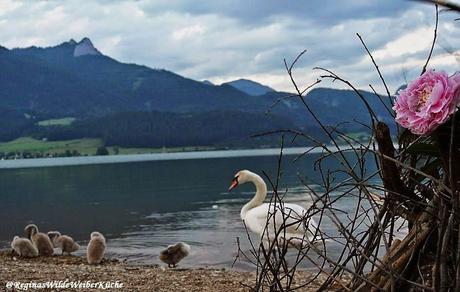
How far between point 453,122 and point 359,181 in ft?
1.32

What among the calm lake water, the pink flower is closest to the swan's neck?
the calm lake water

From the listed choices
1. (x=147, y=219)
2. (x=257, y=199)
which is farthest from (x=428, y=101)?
(x=147, y=219)

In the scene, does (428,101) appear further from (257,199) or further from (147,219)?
(147,219)

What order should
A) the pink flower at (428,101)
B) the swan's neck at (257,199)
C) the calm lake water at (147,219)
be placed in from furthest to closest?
the calm lake water at (147,219), the swan's neck at (257,199), the pink flower at (428,101)

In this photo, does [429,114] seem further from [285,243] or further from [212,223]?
[212,223]

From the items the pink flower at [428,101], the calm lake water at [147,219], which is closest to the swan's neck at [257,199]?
the calm lake water at [147,219]

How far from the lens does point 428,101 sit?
6.16 feet

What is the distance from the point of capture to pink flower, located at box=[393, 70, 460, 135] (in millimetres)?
1835

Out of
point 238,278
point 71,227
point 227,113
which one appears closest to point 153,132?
point 227,113

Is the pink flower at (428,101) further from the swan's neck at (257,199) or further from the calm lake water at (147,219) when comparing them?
the swan's neck at (257,199)

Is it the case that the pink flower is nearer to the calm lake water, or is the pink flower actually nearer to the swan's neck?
the calm lake water

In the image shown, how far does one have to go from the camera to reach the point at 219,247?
15.9 m

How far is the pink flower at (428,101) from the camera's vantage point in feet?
6.02

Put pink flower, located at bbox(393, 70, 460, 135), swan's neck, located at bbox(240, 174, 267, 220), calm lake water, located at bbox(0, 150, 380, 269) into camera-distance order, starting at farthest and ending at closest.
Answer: calm lake water, located at bbox(0, 150, 380, 269) → swan's neck, located at bbox(240, 174, 267, 220) → pink flower, located at bbox(393, 70, 460, 135)
